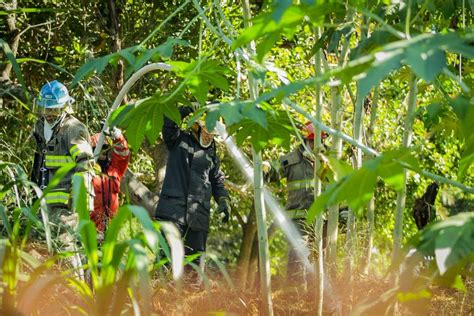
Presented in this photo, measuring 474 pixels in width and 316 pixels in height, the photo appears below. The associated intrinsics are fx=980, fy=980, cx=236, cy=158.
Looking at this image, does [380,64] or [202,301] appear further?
[202,301]

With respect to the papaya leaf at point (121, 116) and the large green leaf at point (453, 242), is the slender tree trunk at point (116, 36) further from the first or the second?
the large green leaf at point (453, 242)

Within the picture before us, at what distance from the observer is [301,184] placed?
7.81 meters

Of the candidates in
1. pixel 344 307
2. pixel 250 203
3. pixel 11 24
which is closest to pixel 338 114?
pixel 344 307

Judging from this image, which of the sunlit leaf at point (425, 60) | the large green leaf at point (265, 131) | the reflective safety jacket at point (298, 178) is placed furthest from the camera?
the reflective safety jacket at point (298, 178)

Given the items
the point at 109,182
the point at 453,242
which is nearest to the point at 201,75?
the point at 453,242

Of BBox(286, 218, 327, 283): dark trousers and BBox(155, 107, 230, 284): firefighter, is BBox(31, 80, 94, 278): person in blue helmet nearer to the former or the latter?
BBox(155, 107, 230, 284): firefighter

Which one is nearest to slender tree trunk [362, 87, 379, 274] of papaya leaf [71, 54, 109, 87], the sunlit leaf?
papaya leaf [71, 54, 109, 87]

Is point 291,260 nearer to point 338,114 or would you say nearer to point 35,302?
point 338,114

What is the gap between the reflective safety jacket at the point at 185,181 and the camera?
7520mm

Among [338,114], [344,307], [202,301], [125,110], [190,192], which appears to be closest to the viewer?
[125,110]

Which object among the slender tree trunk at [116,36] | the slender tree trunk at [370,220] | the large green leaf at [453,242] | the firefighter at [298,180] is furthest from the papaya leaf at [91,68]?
the slender tree trunk at [116,36]

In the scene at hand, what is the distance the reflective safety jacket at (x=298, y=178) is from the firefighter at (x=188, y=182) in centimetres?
71

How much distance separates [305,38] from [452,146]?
3.04 metres

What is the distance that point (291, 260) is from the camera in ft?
25.2
